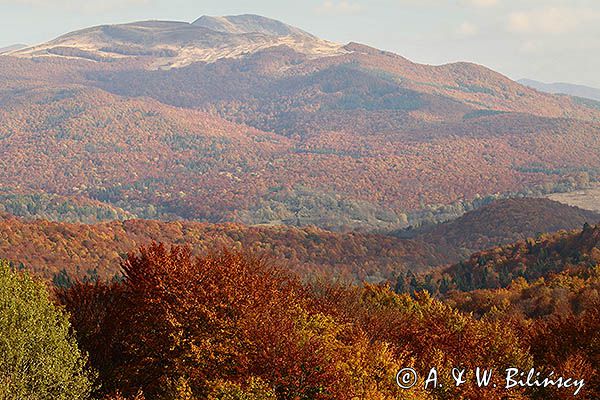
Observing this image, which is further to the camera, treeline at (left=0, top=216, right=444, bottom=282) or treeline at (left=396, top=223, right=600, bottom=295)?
treeline at (left=0, top=216, right=444, bottom=282)

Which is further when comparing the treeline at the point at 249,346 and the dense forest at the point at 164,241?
the dense forest at the point at 164,241

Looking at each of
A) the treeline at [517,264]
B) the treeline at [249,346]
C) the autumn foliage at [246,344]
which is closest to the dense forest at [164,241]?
the treeline at [517,264]

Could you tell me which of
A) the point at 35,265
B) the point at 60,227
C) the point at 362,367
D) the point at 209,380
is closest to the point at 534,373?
the point at 362,367

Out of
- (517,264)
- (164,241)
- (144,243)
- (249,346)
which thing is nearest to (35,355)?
(249,346)

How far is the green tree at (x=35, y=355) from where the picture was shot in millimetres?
34812

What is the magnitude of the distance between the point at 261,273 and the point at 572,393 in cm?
2273

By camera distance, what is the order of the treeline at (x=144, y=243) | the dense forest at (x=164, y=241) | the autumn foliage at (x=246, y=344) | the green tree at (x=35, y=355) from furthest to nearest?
the treeline at (x=144, y=243) → the dense forest at (x=164, y=241) → the autumn foliage at (x=246, y=344) → the green tree at (x=35, y=355)

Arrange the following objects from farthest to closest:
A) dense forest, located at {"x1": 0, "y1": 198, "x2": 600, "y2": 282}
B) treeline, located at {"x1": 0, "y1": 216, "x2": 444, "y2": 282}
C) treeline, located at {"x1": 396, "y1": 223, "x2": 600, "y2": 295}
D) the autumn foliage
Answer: treeline, located at {"x1": 0, "y1": 216, "x2": 444, "y2": 282}
dense forest, located at {"x1": 0, "y1": 198, "x2": 600, "y2": 282}
treeline, located at {"x1": 396, "y1": 223, "x2": 600, "y2": 295}
the autumn foliage

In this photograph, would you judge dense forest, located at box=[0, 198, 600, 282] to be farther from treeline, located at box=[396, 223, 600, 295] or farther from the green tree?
the green tree

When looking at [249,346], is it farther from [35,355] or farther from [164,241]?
[164,241]

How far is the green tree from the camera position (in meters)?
34.8

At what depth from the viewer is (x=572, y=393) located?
3978 centimetres

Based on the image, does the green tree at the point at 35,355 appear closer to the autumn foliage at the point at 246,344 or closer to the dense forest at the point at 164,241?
the autumn foliage at the point at 246,344

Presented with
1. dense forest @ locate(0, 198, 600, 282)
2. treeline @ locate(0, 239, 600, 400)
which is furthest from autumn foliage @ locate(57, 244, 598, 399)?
dense forest @ locate(0, 198, 600, 282)
